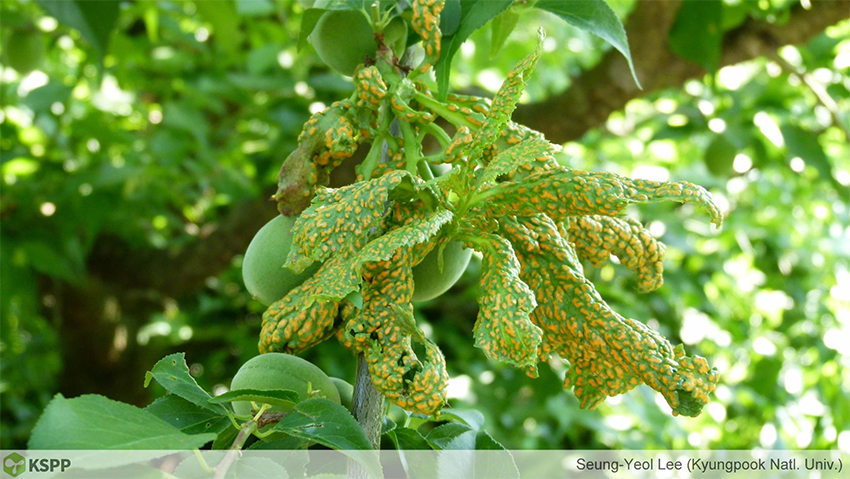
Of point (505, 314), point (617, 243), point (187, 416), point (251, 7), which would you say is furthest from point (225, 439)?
point (251, 7)

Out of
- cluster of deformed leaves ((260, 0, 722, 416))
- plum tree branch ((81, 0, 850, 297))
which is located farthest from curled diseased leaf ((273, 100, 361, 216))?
plum tree branch ((81, 0, 850, 297))

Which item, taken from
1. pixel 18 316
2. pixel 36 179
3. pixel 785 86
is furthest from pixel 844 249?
pixel 18 316

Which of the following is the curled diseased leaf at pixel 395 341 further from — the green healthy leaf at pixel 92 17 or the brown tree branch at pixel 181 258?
the brown tree branch at pixel 181 258

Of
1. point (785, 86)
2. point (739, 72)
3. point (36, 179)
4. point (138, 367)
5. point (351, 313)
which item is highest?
point (351, 313)

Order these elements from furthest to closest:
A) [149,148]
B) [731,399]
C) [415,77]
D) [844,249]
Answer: [844,249] < [731,399] < [149,148] < [415,77]

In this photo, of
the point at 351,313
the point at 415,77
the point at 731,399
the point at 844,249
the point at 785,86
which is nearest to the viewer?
the point at 351,313

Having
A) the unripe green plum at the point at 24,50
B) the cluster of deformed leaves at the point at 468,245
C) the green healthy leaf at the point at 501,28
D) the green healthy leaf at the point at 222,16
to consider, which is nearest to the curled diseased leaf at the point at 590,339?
the cluster of deformed leaves at the point at 468,245

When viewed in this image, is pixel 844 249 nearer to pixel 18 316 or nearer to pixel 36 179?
pixel 36 179
